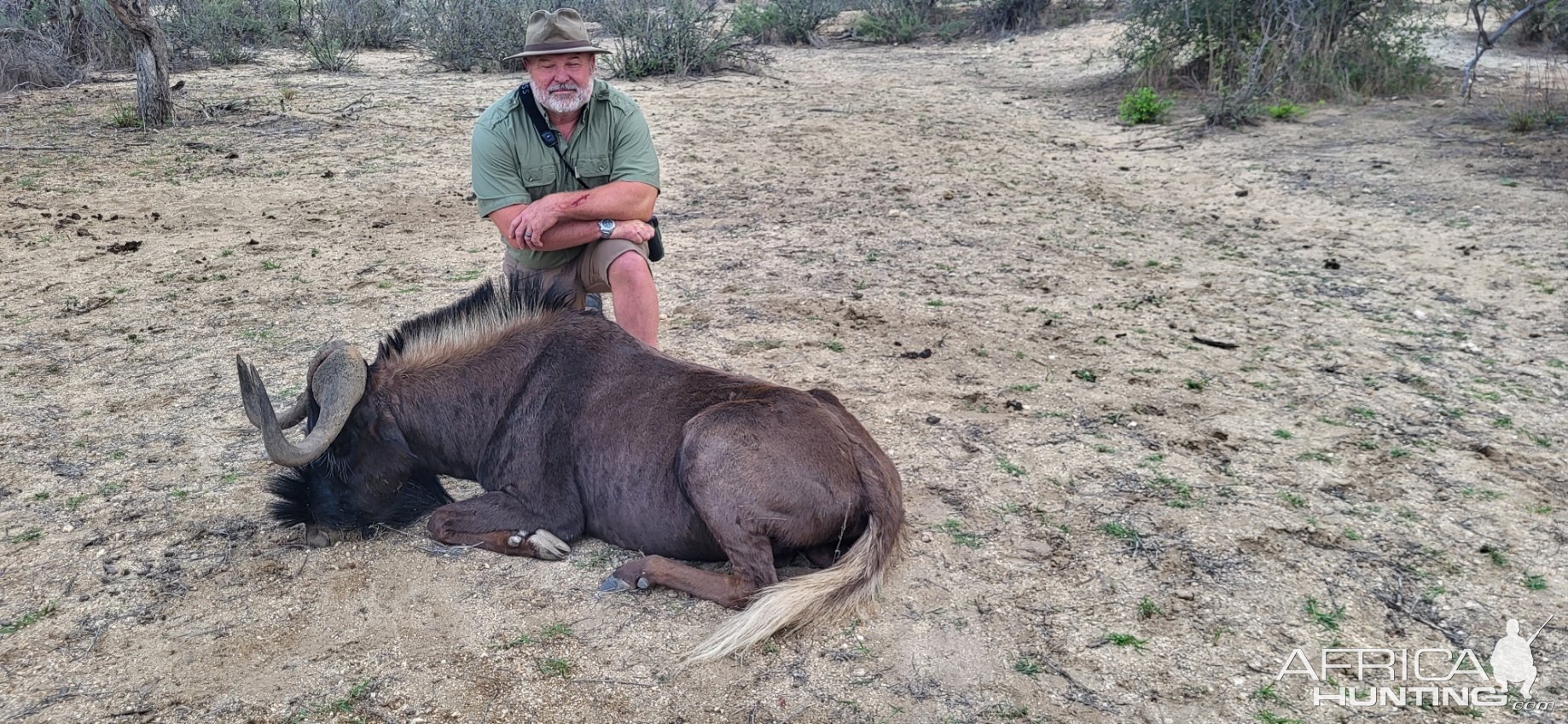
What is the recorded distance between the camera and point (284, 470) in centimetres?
402

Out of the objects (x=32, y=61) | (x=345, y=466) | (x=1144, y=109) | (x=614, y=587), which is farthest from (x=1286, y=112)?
(x=32, y=61)

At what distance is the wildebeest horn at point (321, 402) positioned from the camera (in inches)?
126

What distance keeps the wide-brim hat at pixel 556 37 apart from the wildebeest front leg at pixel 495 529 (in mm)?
1925

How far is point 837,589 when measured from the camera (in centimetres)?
312

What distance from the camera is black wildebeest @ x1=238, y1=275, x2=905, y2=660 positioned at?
10.5 feet

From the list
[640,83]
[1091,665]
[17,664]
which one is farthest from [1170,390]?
[640,83]

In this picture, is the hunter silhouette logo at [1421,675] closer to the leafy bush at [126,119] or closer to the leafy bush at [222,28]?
the leafy bush at [126,119]

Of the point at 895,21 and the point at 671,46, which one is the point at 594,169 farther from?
the point at 895,21

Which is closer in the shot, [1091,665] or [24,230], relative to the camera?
[1091,665]

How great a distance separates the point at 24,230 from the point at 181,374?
131 inches

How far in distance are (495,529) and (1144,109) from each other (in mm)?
9385

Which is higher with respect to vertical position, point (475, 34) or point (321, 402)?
point (475, 34)

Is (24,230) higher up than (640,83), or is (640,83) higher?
(640,83)

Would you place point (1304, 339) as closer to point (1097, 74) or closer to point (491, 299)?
point (491, 299)
